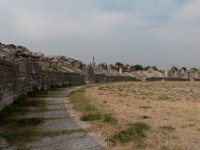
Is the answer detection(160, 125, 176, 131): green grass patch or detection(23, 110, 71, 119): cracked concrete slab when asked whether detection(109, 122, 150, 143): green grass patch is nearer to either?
detection(160, 125, 176, 131): green grass patch

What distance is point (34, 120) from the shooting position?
12789 millimetres

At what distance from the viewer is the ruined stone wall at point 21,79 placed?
14977 millimetres

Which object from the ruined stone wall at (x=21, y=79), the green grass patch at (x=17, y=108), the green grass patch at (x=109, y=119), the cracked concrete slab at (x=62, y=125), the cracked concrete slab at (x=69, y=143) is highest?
the ruined stone wall at (x=21, y=79)

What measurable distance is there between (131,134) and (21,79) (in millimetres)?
10703

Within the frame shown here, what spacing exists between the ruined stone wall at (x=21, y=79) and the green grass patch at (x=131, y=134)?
5225mm

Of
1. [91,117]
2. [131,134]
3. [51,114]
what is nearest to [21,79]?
[51,114]

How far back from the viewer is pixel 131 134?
10.3 meters

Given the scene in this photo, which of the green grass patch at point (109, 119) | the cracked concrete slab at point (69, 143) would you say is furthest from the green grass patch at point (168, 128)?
the cracked concrete slab at point (69, 143)

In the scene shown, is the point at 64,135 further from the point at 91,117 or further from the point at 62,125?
the point at 91,117

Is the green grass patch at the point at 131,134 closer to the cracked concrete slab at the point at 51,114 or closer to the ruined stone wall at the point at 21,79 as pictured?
the cracked concrete slab at the point at 51,114

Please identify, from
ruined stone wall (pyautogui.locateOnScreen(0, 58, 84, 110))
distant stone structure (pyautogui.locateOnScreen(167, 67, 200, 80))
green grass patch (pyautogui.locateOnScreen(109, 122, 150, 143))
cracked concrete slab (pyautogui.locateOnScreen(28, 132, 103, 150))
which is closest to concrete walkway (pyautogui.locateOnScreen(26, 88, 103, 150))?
cracked concrete slab (pyautogui.locateOnScreen(28, 132, 103, 150))

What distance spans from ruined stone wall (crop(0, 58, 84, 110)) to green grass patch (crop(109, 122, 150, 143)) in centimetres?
523

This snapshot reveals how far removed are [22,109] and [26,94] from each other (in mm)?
5652

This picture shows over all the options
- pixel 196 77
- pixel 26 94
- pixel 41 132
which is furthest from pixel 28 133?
pixel 196 77
